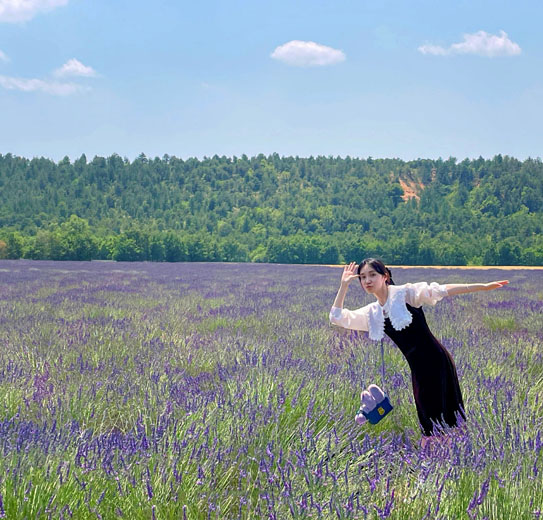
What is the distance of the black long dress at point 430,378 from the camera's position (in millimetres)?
2621

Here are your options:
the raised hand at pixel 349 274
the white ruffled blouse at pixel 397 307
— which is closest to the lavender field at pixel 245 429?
A: the white ruffled blouse at pixel 397 307

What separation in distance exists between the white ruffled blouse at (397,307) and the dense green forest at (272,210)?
35250 mm

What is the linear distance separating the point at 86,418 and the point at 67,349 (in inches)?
66.0

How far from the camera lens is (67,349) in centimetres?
409

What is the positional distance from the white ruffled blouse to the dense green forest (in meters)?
35.2

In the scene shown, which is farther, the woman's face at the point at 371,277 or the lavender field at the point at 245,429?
the woman's face at the point at 371,277

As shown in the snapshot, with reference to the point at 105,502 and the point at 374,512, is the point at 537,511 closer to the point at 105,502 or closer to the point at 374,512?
the point at 374,512

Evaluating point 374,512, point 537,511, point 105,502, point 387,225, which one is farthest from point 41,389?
point 387,225

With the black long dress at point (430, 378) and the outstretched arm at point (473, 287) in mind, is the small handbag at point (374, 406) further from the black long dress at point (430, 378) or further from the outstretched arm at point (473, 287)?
the outstretched arm at point (473, 287)

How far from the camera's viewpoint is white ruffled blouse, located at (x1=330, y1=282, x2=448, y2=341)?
102 inches

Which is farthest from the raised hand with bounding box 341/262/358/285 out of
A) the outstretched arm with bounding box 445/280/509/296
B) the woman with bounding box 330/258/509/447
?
the outstretched arm with bounding box 445/280/509/296

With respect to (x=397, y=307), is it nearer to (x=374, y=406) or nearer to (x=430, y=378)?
(x=430, y=378)

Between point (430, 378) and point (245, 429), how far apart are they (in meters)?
0.99

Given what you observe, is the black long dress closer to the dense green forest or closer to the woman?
the woman
